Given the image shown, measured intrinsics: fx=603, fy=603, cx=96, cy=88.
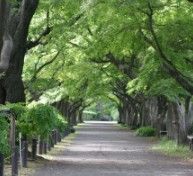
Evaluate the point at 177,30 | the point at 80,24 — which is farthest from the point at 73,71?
the point at 177,30

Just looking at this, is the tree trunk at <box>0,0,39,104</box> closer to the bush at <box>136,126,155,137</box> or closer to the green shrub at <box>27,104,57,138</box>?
the green shrub at <box>27,104,57,138</box>

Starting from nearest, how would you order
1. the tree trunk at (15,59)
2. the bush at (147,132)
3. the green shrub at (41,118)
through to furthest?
the green shrub at (41,118)
the tree trunk at (15,59)
the bush at (147,132)

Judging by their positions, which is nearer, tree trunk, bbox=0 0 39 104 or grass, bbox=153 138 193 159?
tree trunk, bbox=0 0 39 104

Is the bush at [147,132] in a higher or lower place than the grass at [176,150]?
higher

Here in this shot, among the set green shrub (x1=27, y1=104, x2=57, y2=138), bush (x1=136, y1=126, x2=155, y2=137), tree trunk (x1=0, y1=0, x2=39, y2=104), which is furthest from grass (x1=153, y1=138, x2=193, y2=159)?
bush (x1=136, y1=126, x2=155, y2=137)

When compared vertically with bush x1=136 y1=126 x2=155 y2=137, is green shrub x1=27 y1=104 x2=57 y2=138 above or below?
above

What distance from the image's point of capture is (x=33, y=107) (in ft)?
67.8

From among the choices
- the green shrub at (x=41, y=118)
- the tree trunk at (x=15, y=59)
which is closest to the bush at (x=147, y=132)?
the tree trunk at (x=15, y=59)

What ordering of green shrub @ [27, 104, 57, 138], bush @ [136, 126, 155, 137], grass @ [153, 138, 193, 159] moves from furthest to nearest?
bush @ [136, 126, 155, 137] < grass @ [153, 138, 193, 159] < green shrub @ [27, 104, 57, 138]

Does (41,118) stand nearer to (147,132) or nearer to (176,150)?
(176,150)

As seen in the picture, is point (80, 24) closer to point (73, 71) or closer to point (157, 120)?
point (73, 71)

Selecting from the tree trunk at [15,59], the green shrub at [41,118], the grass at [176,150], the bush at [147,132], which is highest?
the tree trunk at [15,59]

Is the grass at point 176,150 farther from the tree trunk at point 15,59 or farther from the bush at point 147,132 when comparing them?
the bush at point 147,132

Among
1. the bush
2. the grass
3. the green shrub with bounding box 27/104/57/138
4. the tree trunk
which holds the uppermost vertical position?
the tree trunk
